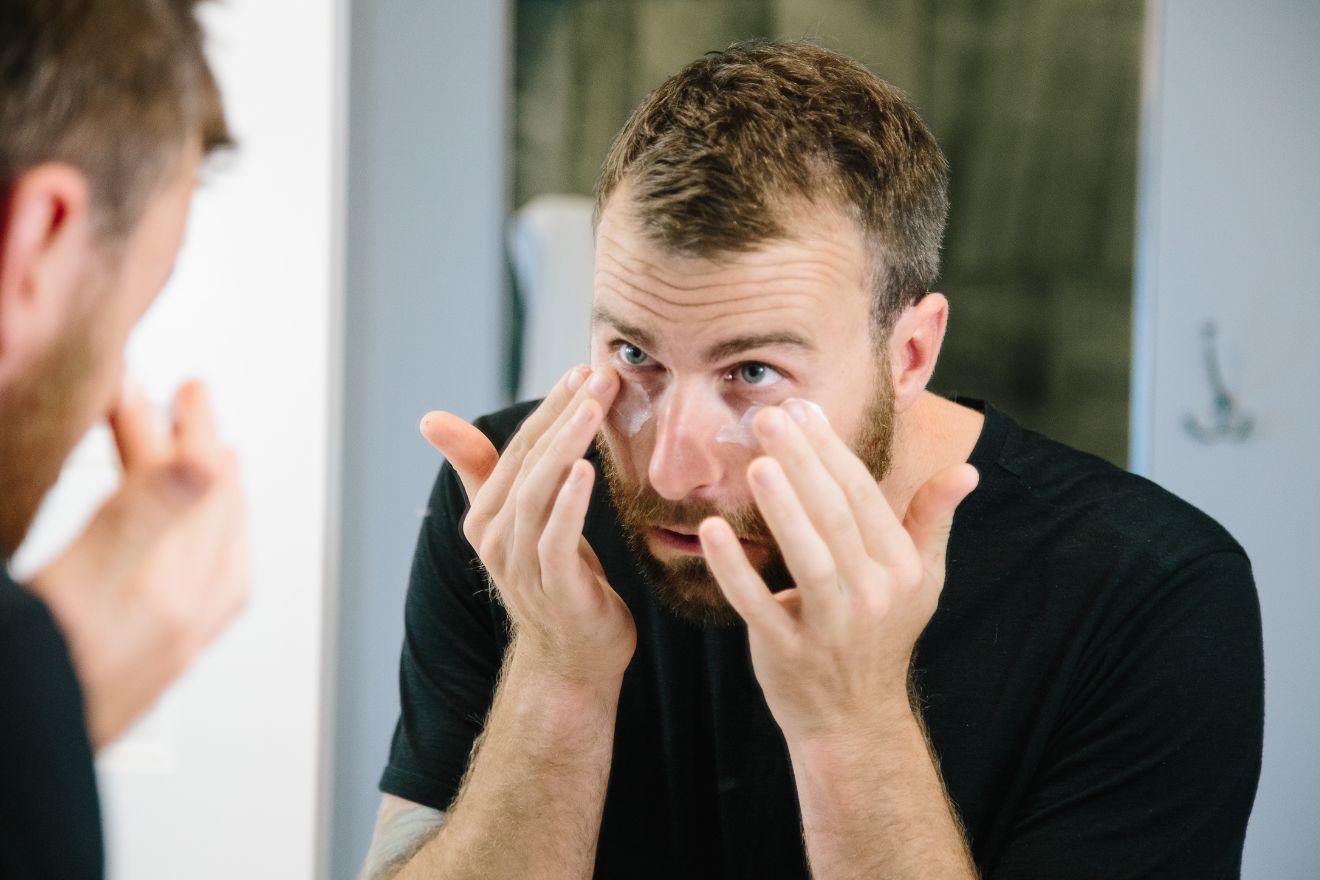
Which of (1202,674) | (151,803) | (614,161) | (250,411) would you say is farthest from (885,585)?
(250,411)

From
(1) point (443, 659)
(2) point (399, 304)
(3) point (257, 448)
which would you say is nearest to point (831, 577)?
(1) point (443, 659)

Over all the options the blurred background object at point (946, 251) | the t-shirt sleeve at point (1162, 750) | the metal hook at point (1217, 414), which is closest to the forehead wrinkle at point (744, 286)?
the t-shirt sleeve at point (1162, 750)

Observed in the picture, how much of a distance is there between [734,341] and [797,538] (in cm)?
17

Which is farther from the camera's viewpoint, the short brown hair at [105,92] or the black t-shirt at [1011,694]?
the black t-shirt at [1011,694]

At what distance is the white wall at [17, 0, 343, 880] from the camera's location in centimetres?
71

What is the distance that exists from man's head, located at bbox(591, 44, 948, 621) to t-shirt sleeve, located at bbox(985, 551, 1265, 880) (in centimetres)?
25

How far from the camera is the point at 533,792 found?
874 millimetres

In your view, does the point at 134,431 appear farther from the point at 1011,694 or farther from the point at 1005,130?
the point at 1005,130

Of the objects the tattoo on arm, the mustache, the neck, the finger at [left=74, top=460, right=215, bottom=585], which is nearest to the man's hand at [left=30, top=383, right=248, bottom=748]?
the finger at [left=74, top=460, right=215, bottom=585]

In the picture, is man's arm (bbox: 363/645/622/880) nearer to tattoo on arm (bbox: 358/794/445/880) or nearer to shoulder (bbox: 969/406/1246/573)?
tattoo on arm (bbox: 358/794/445/880)

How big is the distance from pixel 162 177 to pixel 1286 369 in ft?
5.20

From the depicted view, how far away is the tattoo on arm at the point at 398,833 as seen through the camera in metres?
0.94

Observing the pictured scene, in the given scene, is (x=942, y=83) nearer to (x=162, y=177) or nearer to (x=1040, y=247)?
(x=1040, y=247)

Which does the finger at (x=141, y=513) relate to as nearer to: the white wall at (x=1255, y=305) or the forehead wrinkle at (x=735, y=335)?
the forehead wrinkle at (x=735, y=335)
